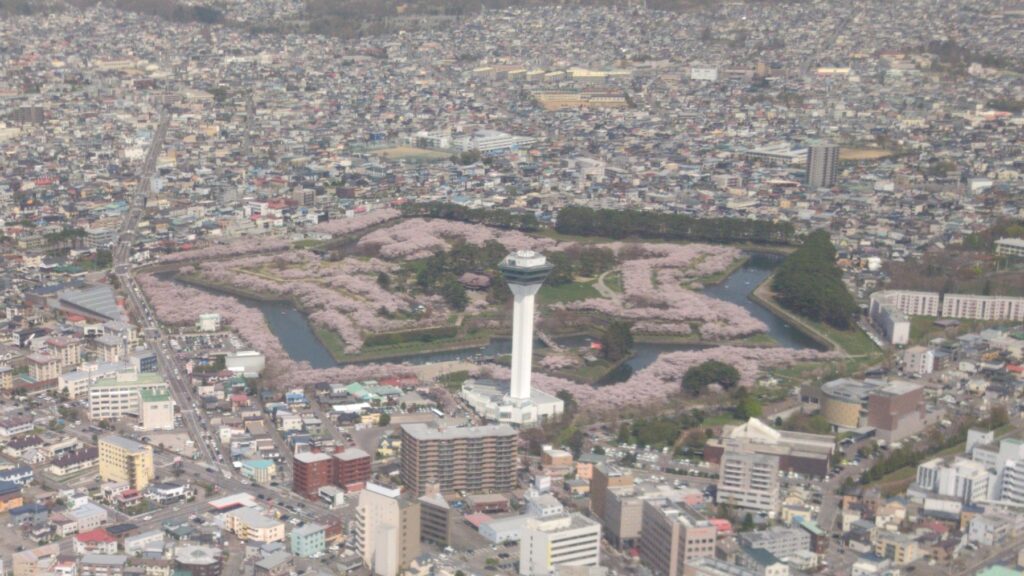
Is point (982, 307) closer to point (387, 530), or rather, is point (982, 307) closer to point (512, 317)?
point (512, 317)

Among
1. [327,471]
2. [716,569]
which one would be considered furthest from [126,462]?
[716,569]

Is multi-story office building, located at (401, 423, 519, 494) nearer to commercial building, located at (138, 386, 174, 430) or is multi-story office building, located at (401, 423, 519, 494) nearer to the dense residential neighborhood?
the dense residential neighborhood

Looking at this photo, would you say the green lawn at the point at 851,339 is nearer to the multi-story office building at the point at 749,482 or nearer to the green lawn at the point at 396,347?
the green lawn at the point at 396,347

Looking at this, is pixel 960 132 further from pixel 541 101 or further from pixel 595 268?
pixel 595 268

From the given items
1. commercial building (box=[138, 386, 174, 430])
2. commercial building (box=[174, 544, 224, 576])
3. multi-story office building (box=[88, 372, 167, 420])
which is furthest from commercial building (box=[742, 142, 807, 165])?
commercial building (box=[174, 544, 224, 576])

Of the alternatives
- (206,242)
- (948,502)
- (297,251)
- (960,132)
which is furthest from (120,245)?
(960,132)

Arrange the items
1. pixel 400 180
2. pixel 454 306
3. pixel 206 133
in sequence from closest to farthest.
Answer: pixel 454 306 → pixel 400 180 → pixel 206 133

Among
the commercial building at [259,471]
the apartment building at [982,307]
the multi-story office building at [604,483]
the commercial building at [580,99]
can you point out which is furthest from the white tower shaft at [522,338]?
the commercial building at [580,99]
